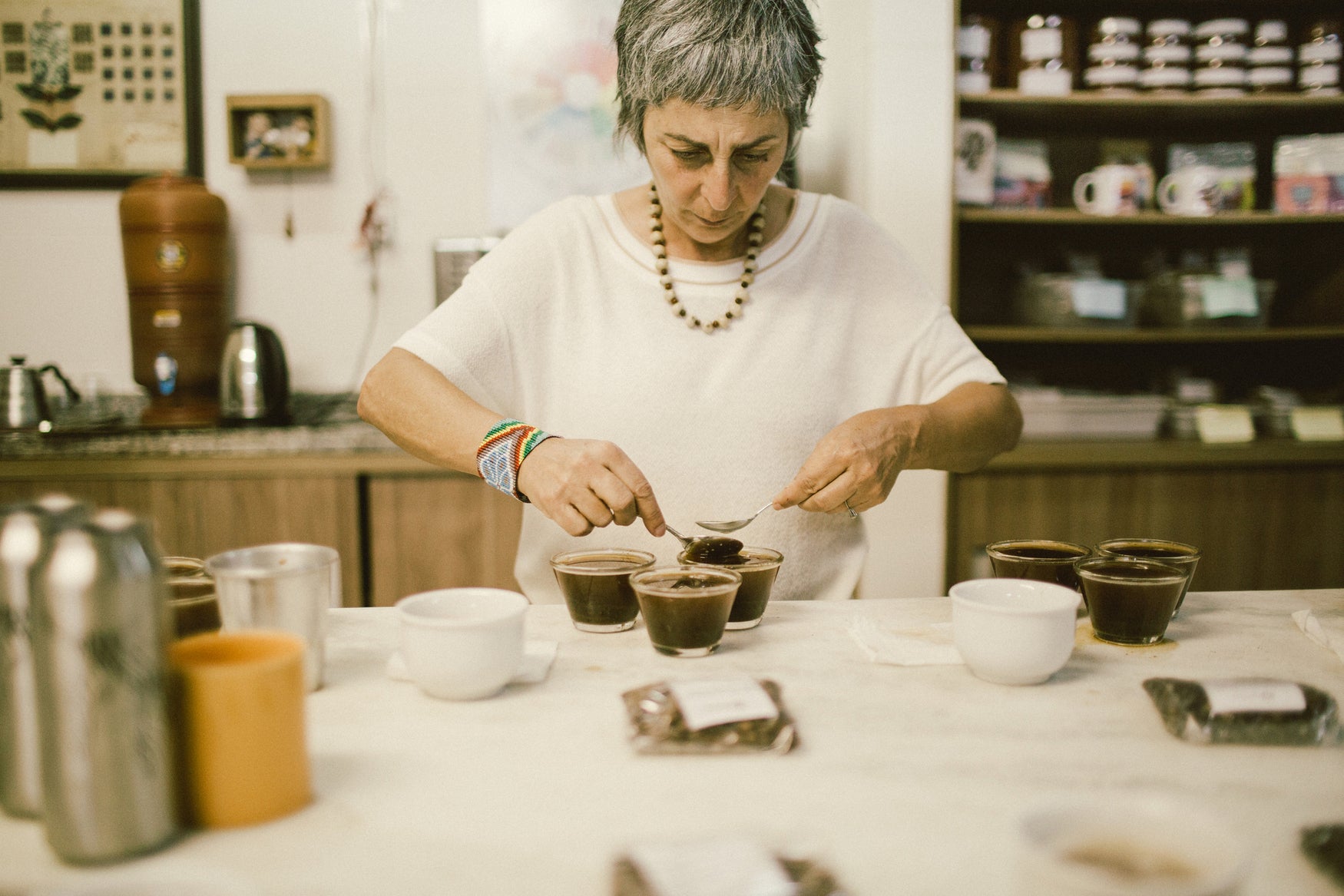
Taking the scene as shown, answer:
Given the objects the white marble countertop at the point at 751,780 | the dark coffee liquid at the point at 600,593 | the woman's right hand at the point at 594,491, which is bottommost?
the white marble countertop at the point at 751,780

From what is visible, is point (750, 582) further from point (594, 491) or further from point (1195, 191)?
point (1195, 191)

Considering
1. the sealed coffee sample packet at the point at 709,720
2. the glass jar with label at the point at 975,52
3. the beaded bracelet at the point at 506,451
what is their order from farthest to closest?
the glass jar with label at the point at 975,52 → the beaded bracelet at the point at 506,451 → the sealed coffee sample packet at the point at 709,720

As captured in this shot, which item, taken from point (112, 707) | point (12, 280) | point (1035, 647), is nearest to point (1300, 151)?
point (1035, 647)

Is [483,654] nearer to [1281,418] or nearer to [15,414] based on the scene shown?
[15,414]

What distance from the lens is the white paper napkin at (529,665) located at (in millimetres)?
1035

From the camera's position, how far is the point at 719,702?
90 cm

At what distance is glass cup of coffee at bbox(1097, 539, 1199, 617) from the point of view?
1230mm

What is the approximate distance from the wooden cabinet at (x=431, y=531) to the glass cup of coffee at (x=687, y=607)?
145 centimetres

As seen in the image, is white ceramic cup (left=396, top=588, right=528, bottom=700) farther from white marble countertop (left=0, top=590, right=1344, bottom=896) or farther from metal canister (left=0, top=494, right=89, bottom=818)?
metal canister (left=0, top=494, right=89, bottom=818)

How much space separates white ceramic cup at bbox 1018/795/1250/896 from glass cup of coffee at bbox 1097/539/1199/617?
66 cm

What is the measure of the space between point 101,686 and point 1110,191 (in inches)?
122

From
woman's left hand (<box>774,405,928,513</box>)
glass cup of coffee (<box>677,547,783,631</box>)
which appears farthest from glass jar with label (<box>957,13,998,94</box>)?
glass cup of coffee (<box>677,547,783,631</box>)

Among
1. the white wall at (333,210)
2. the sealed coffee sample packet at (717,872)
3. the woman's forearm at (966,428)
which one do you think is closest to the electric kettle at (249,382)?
the white wall at (333,210)

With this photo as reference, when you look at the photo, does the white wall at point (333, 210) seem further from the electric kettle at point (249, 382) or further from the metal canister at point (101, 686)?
the metal canister at point (101, 686)
